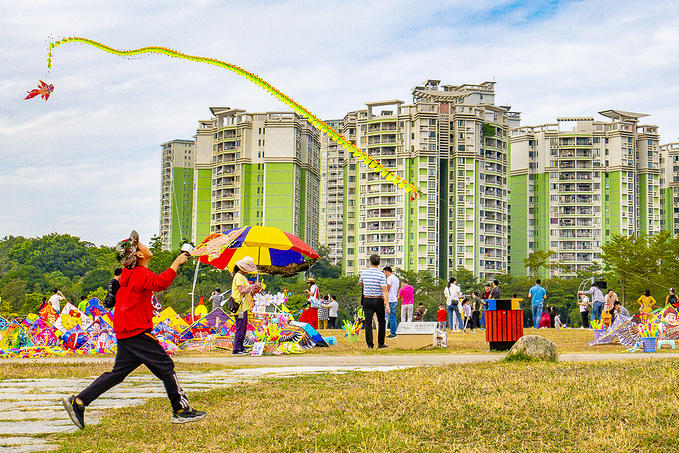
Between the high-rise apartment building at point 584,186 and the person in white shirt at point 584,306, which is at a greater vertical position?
the high-rise apartment building at point 584,186

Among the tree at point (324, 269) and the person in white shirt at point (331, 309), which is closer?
the person in white shirt at point (331, 309)

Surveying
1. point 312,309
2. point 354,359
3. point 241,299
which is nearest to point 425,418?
point 354,359

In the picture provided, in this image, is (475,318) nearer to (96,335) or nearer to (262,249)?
(262,249)

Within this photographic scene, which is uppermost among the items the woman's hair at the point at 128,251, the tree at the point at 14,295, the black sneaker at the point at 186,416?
the woman's hair at the point at 128,251

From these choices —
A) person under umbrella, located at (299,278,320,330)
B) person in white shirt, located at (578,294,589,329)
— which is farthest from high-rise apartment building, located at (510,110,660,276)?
person under umbrella, located at (299,278,320,330)

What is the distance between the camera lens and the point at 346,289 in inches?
3226

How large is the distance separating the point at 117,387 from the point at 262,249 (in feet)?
39.2

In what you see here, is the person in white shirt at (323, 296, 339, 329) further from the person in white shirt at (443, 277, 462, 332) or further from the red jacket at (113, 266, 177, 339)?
the red jacket at (113, 266, 177, 339)

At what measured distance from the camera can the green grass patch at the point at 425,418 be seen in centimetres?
560

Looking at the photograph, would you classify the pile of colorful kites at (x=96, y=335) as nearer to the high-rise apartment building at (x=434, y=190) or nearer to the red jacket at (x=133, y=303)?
the red jacket at (x=133, y=303)

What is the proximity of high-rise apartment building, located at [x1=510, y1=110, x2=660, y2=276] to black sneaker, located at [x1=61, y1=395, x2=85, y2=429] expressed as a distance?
108281mm

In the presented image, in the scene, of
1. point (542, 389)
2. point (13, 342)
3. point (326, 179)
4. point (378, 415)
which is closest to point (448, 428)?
point (378, 415)

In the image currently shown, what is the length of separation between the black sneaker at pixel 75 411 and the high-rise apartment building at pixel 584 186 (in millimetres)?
108281

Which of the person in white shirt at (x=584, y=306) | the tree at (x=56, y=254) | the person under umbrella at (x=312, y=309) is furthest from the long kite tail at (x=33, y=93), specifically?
the tree at (x=56, y=254)
